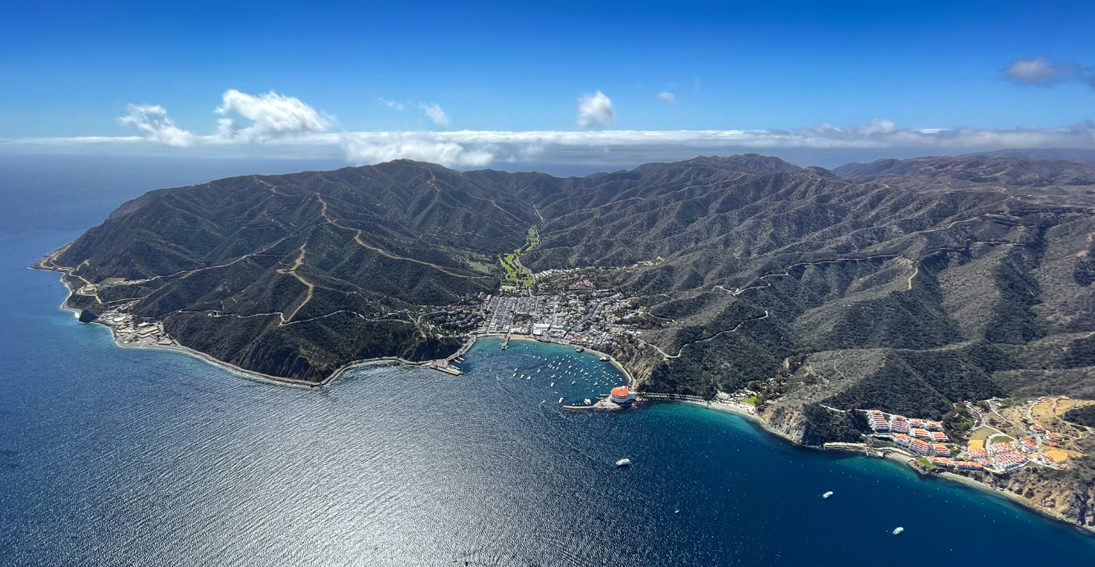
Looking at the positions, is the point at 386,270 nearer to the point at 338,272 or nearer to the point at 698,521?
the point at 338,272

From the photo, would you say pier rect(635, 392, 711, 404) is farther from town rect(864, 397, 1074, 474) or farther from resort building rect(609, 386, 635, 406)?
town rect(864, 397, 1074, 474)

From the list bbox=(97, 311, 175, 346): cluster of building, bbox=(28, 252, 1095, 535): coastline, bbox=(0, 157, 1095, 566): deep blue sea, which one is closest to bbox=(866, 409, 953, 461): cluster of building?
bbox=(28, 252, 1095, 535): coastline

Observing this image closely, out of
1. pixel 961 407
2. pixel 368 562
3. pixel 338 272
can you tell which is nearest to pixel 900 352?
pixel 961 407

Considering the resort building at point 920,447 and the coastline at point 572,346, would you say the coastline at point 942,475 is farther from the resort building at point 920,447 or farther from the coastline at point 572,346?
the resort building at point 920,447

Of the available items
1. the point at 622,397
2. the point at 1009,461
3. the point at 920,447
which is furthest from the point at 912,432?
the point at 622,397

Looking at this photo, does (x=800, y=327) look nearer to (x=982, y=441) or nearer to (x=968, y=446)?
(x=982, y=441)

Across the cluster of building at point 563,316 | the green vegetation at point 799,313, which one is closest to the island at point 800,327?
the green vegetation at point 799,313
